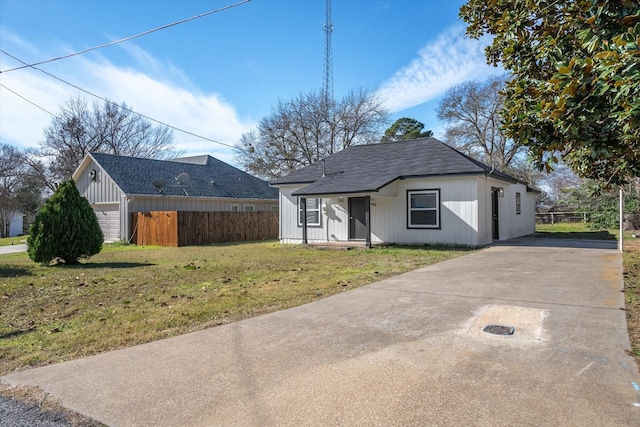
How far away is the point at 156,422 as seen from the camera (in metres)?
2.64

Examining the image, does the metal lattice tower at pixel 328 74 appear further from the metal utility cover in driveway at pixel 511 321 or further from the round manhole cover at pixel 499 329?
the round manhole cover at pixel 499 329

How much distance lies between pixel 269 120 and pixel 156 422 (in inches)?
1175

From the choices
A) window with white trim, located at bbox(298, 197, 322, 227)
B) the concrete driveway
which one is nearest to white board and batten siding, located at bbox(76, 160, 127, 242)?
window with white trim, located at bbox(298, 197, 322, 227)

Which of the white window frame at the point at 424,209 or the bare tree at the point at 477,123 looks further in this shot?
the bare tree at the point at 477,123

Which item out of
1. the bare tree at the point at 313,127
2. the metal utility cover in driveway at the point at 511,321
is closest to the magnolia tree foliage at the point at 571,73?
the metal utility cover in driveway at the point at 511,321

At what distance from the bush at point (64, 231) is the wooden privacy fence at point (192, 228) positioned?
6588 millimetres

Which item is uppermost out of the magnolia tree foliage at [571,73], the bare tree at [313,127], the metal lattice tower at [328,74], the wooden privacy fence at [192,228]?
the metal lattice tower at [328,74]

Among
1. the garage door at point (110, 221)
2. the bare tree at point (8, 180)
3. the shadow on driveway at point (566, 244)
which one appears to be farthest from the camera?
the bare tree at point (8, 180)

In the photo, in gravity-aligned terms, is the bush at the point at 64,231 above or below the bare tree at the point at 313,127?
below

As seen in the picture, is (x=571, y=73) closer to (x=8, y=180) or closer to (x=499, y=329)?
(x=499, y=329)

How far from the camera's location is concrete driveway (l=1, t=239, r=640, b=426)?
8.74 ft

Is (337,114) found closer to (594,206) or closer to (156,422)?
(594,206)

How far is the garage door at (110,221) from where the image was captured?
20875 mm

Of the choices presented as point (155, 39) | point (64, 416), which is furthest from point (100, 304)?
point (155, 39)
